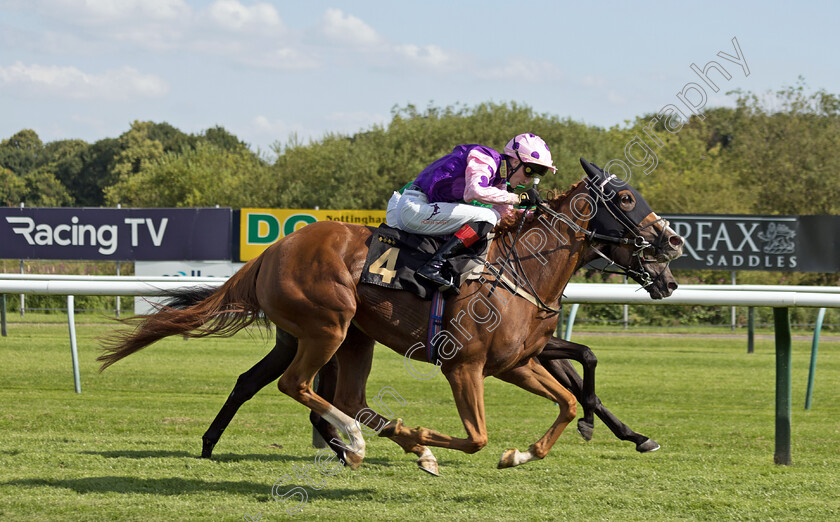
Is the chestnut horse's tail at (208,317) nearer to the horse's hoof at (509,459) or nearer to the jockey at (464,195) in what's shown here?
the jockey at (464,195)

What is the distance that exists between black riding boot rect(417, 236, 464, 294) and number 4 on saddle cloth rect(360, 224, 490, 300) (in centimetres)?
3

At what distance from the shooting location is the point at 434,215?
4.55 m

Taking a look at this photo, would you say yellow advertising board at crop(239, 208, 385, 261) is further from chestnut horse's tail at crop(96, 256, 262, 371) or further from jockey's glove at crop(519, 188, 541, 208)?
jockey's glove at crop(519, 188, 541, 208)

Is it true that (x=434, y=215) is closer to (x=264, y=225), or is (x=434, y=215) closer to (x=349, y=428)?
(x=349, y=428)

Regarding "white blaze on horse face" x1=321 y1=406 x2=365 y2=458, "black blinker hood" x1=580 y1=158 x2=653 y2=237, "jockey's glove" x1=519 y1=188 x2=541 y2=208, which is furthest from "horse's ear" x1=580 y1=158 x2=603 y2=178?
"white blaze on horse face" x1=321 y1=406 x2=365 y2=458

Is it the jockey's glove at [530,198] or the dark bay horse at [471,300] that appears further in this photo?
the jockey's glove at [530,198]

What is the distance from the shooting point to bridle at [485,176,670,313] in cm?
456

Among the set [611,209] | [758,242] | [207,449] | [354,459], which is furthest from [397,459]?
[758,242]

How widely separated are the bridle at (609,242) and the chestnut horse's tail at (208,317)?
4.38ft

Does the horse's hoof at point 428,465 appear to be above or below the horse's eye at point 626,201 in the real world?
below

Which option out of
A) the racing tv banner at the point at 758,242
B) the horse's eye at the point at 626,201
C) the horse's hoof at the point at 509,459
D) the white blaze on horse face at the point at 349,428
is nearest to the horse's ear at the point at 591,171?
the horse's eye at the point at 626,201

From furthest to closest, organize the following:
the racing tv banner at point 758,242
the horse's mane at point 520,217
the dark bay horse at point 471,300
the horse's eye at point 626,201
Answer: the racing tv banner at point 758,242
the horse's mane at point 520,217
the horse's eye at point 626,201
the dark bay horse at point 471,300

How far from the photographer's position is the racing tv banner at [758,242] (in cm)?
1664

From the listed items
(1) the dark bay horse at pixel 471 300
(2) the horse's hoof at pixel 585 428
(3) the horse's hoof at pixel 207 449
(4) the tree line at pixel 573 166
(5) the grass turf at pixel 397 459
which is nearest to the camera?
(5) the grass turf at pixel 397 459
